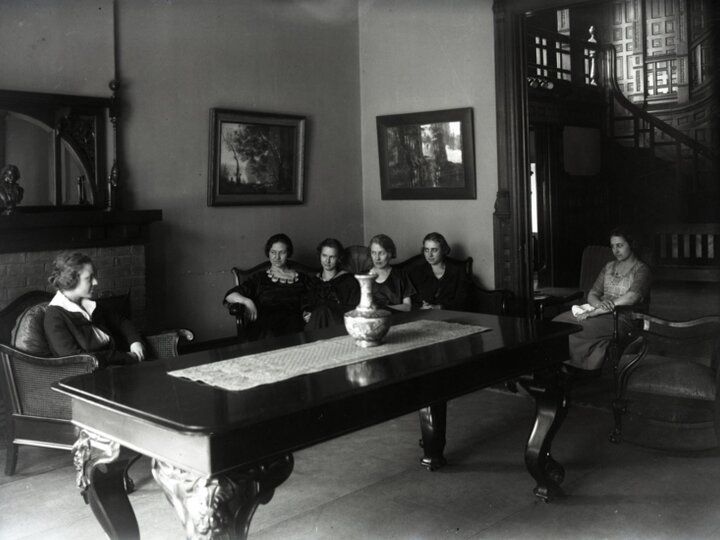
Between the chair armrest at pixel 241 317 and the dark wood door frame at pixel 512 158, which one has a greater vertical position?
the dark wood door frame at pixel 512 158

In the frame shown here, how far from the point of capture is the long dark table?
2.45 m

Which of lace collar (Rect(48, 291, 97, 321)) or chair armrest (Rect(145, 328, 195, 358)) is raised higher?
lace collar (Rect(48, 291, 97, 321))

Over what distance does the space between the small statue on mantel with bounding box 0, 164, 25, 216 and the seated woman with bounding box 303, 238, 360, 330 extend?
94.7 inches

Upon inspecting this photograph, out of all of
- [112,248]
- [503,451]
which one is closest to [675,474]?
[503,451]

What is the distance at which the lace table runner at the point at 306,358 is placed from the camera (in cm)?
306

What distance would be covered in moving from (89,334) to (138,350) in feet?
1.11

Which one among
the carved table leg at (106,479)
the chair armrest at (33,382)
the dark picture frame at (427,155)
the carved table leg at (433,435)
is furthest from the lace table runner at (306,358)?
the dark picture frame at (427,155)

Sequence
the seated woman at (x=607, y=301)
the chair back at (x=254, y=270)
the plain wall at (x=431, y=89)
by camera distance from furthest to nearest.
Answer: the plain wall at (x=431, y=89)
the chair back at (x=254, y=270)
the seated woman at (x=607, y=301)

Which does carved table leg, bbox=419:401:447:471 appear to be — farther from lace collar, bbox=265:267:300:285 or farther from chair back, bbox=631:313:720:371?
lace collar, bbox=265:267:300:285

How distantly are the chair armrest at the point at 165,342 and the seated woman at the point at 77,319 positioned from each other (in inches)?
6.9

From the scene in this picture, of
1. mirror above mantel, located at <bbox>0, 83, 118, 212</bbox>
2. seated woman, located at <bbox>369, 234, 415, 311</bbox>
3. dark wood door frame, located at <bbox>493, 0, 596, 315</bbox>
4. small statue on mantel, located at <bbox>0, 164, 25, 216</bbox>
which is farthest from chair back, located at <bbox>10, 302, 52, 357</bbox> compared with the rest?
dark wood door frame, located at <bbox>493, 0, 596, 315</bbox>

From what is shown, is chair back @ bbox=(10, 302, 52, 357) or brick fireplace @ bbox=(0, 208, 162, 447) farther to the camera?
brick fireplace @ bbox=(0, 208, 162, 447)

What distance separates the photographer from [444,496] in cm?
401

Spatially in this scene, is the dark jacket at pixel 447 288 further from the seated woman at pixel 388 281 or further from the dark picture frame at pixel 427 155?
the dark picture frame at pixel 427 155
